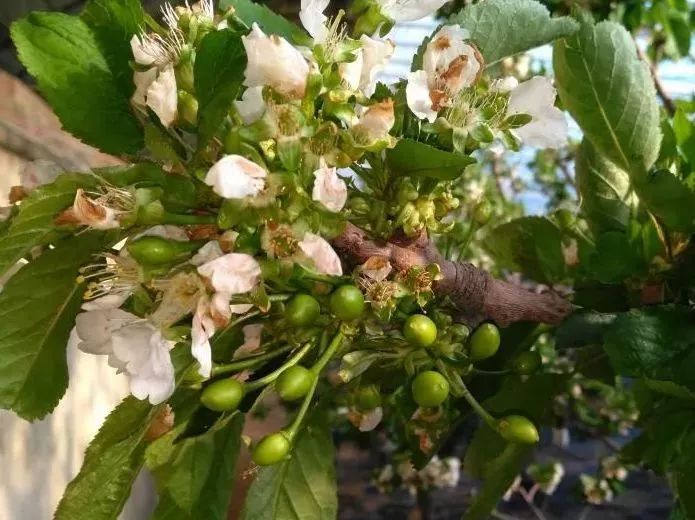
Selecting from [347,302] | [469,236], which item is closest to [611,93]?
[469,236]

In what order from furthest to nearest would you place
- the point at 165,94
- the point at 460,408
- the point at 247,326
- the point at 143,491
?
the point at 143,491 < the point at 460,408 < the point at 247,326 < the point at 165,94

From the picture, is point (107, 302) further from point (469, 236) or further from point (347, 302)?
point (469, 236)

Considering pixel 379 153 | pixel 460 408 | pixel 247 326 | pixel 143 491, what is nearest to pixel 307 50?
pixel 379 153

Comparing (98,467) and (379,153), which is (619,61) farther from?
(98,467)

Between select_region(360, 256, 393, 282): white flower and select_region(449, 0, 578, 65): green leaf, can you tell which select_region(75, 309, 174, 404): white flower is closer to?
select_region(360, 256, 393, 282): white flower

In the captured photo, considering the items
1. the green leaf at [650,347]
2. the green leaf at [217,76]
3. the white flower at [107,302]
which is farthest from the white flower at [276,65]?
the green leaf at [650,347]

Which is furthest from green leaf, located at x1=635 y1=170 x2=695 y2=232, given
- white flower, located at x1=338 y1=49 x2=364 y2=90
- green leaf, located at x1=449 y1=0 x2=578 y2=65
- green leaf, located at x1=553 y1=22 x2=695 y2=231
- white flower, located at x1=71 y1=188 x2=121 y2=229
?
white flower, located at x1=71 y1=188 x2=121 y2=229
